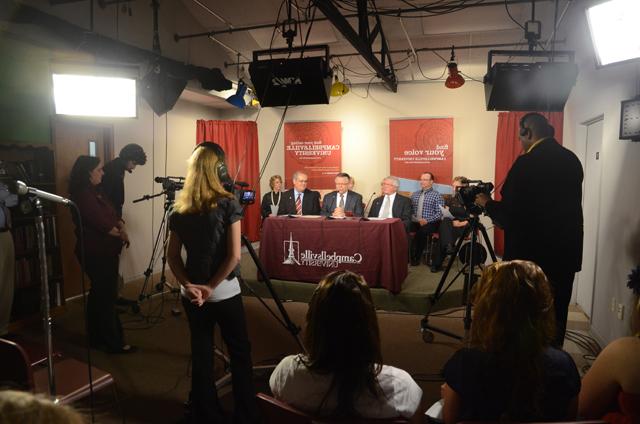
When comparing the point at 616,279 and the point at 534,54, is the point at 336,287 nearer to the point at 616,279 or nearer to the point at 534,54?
the point at 616,279

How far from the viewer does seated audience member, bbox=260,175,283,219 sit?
6641 mm

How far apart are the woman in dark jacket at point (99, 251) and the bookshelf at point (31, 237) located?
3.01 feet

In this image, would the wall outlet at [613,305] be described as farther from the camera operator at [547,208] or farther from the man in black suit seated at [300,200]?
the man in black suit seated at [300,200]

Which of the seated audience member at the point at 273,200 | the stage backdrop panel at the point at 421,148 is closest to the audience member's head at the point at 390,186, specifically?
the stage backdrop panel at the point at 421,148

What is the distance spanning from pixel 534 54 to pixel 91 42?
4.01m

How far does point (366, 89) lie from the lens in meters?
7.22

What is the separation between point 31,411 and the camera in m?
0.53

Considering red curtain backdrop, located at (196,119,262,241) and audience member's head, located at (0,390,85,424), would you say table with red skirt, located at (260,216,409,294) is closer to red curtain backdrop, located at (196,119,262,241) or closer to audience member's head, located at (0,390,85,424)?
red curtain backdrop, located at (196,119,262,241)

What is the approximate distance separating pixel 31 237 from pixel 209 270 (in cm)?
288

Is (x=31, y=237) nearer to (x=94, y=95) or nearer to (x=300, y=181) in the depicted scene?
(x=94, y=95)

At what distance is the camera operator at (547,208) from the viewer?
246 cm

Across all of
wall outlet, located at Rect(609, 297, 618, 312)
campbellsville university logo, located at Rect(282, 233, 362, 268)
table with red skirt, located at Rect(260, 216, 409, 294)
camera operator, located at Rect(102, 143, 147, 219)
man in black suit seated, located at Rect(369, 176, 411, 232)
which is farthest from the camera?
man in black suit seated, located at Rect(369, 176, 411, 232)

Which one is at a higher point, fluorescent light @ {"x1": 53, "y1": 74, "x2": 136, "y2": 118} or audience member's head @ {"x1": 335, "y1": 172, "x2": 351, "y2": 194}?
fluorescent light @ {"x1": 53, "y1": 74, "x2": 136, "y2": 118}

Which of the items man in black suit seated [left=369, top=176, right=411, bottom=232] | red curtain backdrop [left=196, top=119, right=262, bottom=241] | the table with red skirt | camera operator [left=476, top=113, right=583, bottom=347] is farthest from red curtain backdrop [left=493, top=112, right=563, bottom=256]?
camera operator [left=476, top=113, right=583, bottom=347]
